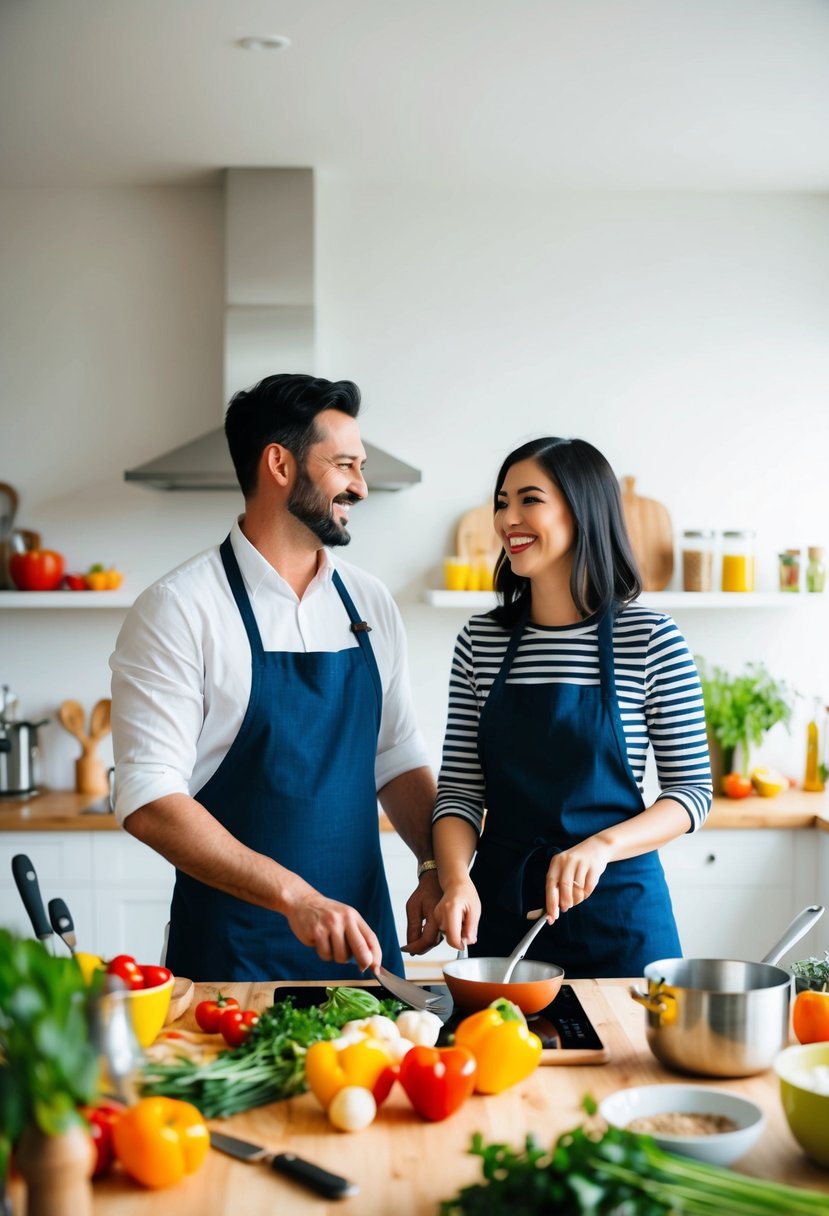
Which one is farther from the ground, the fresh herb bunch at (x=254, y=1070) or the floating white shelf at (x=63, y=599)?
the floating white shelf at (x=63, y=599)

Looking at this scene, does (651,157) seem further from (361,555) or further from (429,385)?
(361,555)

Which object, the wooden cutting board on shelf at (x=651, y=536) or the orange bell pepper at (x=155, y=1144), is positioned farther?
the wooden cutting board on shelf at (x=651, y=536)

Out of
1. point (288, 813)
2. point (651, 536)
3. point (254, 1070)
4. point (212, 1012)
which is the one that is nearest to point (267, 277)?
point (651, 536)

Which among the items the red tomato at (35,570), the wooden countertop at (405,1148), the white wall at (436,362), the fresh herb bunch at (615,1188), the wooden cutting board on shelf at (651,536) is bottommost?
the wooden countertop at (405,1148)

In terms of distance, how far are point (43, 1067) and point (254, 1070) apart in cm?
46

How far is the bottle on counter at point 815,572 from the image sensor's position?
13.0ft

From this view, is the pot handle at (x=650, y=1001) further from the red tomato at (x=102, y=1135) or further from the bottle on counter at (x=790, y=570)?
the bottle on counter at (x=790, y=570)

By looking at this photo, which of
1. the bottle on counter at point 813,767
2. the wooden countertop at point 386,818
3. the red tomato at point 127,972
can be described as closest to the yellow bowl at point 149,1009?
the red tomato at point 127,972

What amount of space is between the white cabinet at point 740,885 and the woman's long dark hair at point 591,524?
69.9 inches

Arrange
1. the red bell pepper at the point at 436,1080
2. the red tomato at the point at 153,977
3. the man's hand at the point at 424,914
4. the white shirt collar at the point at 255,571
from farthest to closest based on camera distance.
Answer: the white shirt collar at the point at 255,571 < the man's hand at the point at 424,914 < the red tomato at the point at 153,977 < the red bell pepper at the point at 436,1080

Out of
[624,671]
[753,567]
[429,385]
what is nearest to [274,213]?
[429,385]

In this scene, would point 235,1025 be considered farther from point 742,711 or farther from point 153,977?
point 742,711

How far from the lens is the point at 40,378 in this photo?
402 cm

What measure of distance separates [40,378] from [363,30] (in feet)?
5.88
